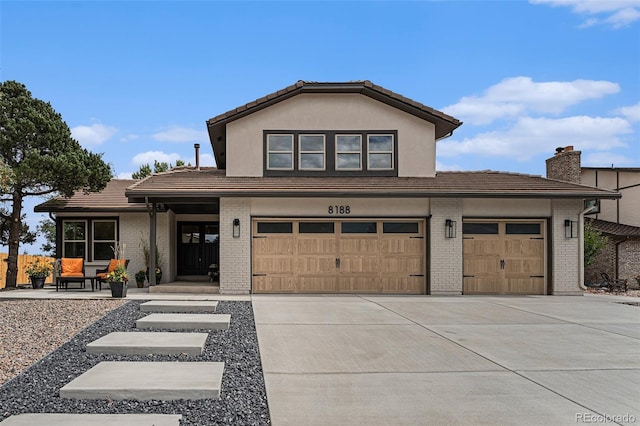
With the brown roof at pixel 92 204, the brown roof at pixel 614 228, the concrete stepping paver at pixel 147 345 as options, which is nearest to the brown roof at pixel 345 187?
the brown roof at pixel 92 204

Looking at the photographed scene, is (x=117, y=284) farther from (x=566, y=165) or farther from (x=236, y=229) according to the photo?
(x=566, y=165)

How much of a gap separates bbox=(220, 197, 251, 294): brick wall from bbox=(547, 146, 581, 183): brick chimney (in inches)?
568

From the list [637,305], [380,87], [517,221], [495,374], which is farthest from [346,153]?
[495,374]

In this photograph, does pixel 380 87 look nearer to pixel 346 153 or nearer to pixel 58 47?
pixel 346 153

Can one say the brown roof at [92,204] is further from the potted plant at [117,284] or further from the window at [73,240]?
the potted plant at [117,284]

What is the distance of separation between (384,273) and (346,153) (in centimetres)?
408

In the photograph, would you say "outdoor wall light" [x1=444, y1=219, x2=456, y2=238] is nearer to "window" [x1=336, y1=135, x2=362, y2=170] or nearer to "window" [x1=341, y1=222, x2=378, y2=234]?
"window" [x1=341, y1=222, x2=378, y2=234]

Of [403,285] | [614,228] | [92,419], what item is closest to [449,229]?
[403,285]

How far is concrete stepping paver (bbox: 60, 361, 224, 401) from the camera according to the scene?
17.5 ft

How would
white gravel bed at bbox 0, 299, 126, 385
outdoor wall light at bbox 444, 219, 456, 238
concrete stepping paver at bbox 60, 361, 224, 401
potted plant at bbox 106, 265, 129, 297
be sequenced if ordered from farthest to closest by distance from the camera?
outdoor wall light at bbox 444, 219, 456, 238, potted plant at bbox 106, 265, 129, 297, white gravel bed at bbox 0, 299, 126, 385, concrete stepping paver at bbox 60, 361, 224, 401

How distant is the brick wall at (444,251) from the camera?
16141 mm

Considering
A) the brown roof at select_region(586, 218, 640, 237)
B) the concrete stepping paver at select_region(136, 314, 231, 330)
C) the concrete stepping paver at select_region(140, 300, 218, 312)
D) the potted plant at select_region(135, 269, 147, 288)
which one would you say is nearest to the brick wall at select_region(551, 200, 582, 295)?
the brown roof at select_region(586, 218, 640, 237)

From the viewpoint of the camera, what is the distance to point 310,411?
513 cm
